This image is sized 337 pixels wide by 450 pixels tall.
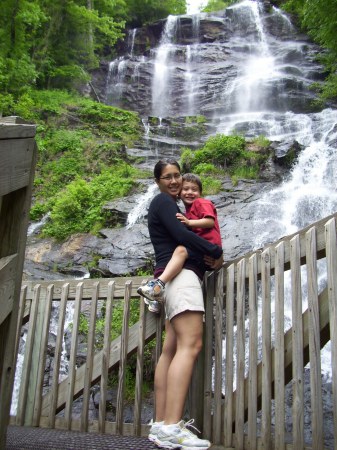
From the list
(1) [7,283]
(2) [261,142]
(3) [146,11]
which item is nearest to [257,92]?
(2) [261,142]

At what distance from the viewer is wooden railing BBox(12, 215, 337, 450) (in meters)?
2.82

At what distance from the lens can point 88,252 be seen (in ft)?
35.8

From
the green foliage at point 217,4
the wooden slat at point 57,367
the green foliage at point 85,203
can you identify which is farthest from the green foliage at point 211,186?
the green foliage at point 217,4

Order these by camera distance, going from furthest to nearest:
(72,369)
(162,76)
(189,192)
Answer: (162,76)
(72,369)
(189,192)

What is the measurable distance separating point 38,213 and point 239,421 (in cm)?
1244

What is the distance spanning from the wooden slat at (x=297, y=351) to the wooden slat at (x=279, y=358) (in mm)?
83

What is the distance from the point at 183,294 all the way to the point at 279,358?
29.2 inches

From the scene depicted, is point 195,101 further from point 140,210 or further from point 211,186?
point 140,210

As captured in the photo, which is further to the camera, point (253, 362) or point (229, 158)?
point (229, 158)

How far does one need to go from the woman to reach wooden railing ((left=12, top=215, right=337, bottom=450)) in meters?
0.32

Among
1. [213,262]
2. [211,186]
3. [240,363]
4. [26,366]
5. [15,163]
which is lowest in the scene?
[26,366]

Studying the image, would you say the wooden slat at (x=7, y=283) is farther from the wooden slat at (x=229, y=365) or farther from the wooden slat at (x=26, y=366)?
the wooden slat at (x=26, y=366)

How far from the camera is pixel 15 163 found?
2.23 metres

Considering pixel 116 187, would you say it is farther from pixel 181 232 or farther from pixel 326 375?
pixel 181 232
